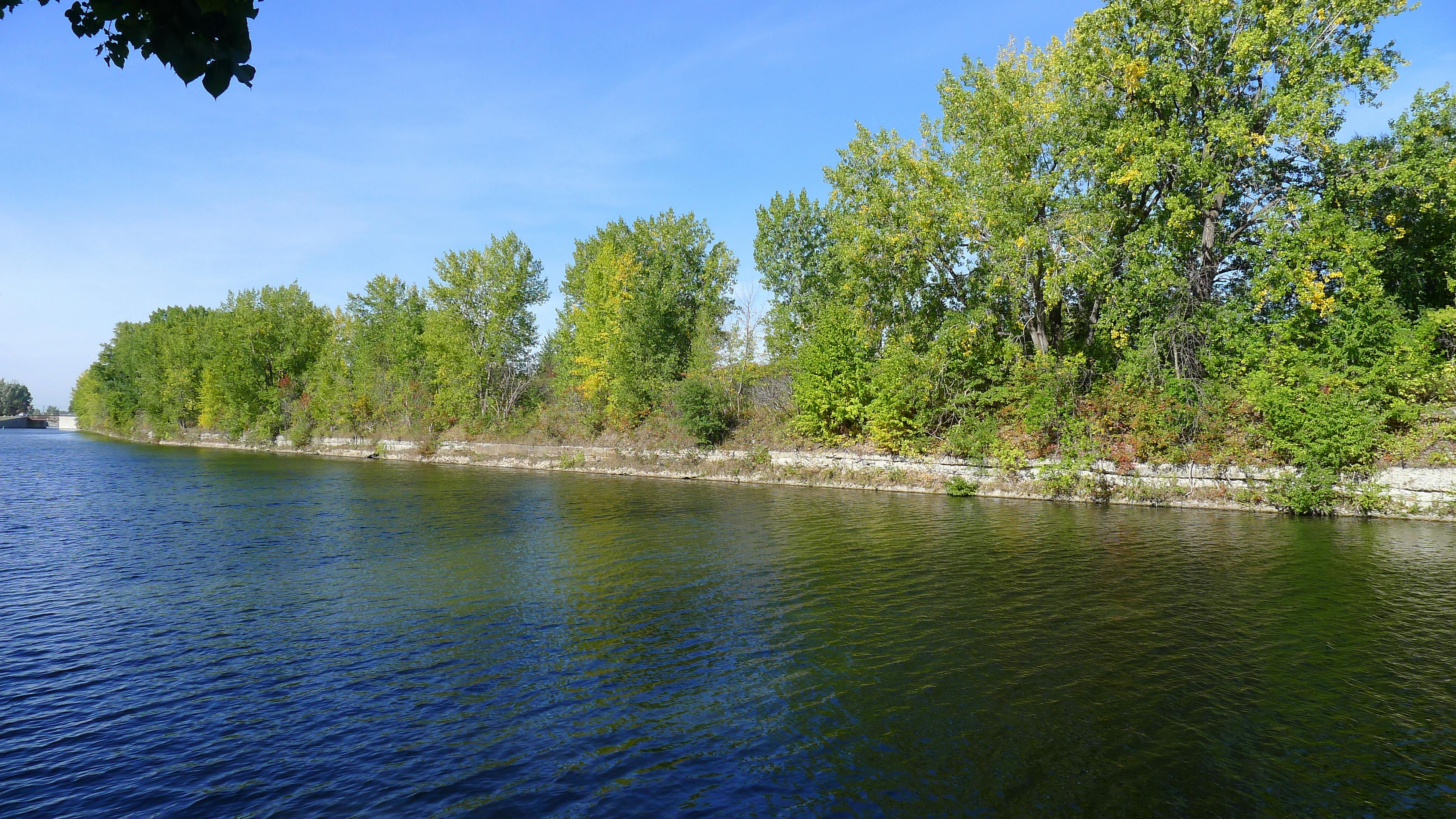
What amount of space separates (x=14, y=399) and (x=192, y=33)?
733 feet

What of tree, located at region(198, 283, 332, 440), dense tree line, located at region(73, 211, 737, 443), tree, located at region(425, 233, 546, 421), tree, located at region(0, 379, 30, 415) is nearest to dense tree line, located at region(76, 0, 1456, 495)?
dense tree line, located at region(73, 211, 737, 443)

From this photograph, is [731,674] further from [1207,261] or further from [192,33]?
[1207,261]

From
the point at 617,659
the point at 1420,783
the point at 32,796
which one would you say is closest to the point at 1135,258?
the point at 1420,783

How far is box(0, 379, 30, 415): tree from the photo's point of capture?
15588 centimetres

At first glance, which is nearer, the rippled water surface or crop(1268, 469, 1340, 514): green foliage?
the rippled water surface

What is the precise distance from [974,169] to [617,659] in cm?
2643

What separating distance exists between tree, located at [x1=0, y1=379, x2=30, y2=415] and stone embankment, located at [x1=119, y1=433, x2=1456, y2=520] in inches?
6696

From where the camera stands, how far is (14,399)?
163 meters

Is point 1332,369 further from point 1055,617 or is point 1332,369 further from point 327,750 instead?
point 327,750

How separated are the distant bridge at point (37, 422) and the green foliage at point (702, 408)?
143 metres

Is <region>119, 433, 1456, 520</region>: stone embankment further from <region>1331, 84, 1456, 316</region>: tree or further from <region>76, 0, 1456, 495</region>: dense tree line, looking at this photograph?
<region>1331, 84, 1456, 316</region>: tree

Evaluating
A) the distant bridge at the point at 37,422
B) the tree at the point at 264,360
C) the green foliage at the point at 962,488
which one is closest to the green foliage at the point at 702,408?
the green foliage at the point at 962,488

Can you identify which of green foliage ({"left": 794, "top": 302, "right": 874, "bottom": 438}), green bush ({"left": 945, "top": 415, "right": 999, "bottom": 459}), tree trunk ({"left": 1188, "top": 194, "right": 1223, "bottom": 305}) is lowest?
green bush ({"left": 945, "top": 415, "right": 999, "bottom": 459})

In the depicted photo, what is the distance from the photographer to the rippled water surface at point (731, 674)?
7172 millimetres
